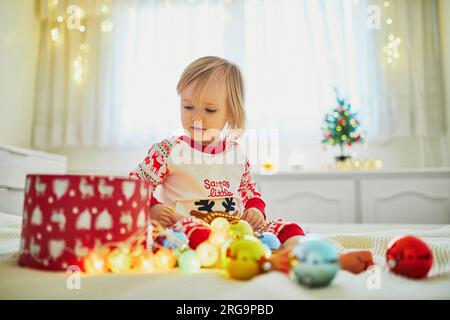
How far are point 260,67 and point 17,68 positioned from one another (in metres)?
1.89

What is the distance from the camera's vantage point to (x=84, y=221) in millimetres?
557

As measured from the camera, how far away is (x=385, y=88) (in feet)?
8.38

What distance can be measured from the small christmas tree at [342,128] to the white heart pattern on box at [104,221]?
6.55 feet

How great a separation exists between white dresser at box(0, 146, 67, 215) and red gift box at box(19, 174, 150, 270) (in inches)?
63.8

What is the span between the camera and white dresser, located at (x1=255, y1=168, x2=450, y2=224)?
2020 mm

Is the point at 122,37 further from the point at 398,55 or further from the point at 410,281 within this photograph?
the point at 410,281

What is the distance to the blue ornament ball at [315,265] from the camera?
0.48 metres

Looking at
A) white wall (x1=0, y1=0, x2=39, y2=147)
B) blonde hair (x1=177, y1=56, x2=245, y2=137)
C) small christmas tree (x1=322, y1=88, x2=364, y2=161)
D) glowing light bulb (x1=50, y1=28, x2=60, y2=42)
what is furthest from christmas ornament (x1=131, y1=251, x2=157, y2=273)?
glowing light bulb (x1=50, y1=28, x2=60, y2=42)

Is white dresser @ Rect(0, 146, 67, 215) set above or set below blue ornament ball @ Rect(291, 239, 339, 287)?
above

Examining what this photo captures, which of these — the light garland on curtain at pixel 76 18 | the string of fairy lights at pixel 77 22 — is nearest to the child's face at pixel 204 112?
the string of fairy lights at pixel 77 22

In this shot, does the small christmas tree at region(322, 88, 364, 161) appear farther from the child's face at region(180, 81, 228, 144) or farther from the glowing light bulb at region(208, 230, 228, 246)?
the glowing light bulb at region(208, 230, 228, 246)

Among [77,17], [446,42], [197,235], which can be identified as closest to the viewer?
[197,235]

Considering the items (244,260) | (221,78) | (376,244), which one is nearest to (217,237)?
(244,260)

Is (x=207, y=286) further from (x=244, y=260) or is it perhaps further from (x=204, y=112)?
(x=204, y=112)
